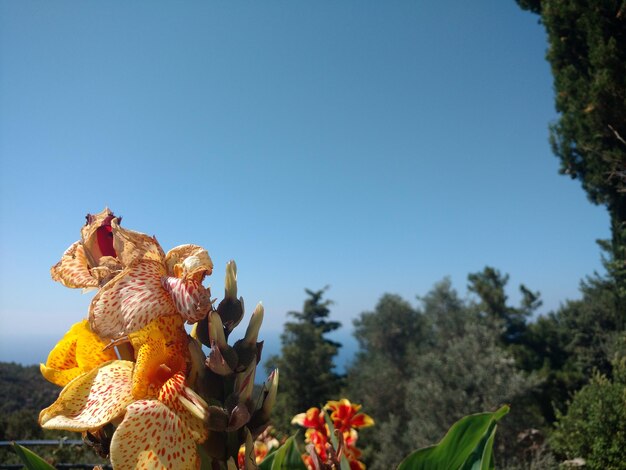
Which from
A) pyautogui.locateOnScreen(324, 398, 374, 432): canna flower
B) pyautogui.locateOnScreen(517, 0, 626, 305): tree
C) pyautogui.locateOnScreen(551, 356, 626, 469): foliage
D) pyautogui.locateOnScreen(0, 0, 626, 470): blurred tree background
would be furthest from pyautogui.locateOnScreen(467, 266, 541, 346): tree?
pyautogui.locateOnScreen(324, 398, 374, 432): canna flower

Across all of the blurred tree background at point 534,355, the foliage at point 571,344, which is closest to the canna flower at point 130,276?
the blurred tree background at point 534,355

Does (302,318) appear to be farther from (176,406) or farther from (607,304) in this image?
(176,406)

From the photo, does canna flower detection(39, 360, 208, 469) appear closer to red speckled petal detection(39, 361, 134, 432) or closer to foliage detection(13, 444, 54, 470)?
red speckled petal detection(39, 361, 134, 432)

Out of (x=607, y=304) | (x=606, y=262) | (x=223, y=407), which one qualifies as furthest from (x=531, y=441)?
(x=223, y=407)

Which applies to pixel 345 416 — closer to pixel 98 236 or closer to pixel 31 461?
pixel 31 461

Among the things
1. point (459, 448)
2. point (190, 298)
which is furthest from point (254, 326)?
point (459, 448)

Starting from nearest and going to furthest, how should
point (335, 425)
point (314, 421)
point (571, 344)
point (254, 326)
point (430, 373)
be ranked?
1. point (254, 326)
2. point (314, 421)
3. point (335, 425)
4. point (430, 373)
5. point (571, 344)
